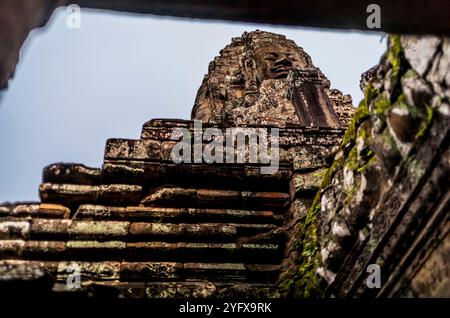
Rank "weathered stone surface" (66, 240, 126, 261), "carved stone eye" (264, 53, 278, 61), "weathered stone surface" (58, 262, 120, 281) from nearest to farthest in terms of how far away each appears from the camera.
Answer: "weathered stone surface" (58, 262, 120, 281) < "weathered stone surface" (66, 240, 126, 261) < "carved stone eye" (264, 53, 278, 61)

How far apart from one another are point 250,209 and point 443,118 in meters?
2.46

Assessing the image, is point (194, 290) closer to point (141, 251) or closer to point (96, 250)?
point (141, 251)

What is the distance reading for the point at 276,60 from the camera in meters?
22.1

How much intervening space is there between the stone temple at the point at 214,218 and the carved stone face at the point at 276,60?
1466 centimetres

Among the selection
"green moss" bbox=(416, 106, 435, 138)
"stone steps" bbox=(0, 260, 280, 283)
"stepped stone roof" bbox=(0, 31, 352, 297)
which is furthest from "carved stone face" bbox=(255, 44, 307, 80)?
"green moss" bbox=(416, 106, 435, 138)

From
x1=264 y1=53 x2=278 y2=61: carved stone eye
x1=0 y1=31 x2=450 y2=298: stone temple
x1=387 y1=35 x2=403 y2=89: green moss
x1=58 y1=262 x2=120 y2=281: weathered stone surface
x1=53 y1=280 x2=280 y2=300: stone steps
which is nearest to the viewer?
x1=387 y1=35 x2=403 y2=89: green moss

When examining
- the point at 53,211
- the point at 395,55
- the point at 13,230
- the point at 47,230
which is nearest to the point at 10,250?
the point at 13,230

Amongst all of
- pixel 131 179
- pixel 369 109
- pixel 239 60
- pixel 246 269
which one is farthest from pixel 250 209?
pixel 239 60

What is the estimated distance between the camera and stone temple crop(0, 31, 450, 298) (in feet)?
9.44

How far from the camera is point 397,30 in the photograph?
1.67 meters

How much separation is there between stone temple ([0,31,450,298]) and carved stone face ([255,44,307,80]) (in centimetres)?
1466

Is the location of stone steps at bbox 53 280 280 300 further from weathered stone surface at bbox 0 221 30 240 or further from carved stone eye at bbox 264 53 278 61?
carved stone eye at bbox 264 53 278 61

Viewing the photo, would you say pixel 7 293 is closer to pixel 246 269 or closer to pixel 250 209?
pixel 246 269

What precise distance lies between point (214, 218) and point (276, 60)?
62.3 ft
